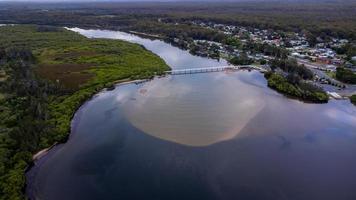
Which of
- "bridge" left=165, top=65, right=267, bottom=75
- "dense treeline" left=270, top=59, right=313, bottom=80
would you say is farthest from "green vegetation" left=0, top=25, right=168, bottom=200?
"dense treeline" left=270, top=59, right=313, bottom=80

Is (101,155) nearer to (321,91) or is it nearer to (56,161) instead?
(56,161)

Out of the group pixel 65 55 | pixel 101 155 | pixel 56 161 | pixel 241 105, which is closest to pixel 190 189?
pixel 101 155

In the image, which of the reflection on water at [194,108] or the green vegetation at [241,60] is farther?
the green vegetation at [241,60]

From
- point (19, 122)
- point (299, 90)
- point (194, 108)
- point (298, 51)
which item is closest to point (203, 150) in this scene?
point (194, 108)

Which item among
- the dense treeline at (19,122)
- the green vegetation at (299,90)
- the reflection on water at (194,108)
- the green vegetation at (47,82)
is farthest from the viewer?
the green vegetation at (299,90)

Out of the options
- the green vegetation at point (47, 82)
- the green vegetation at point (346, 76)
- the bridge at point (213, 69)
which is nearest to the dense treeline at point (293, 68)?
the bridge at point (213, 69)

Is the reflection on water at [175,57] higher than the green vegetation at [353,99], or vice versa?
the green vegetation at [353,99]

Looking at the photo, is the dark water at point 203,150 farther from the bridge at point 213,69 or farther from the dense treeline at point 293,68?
the bridge at point 213,69
